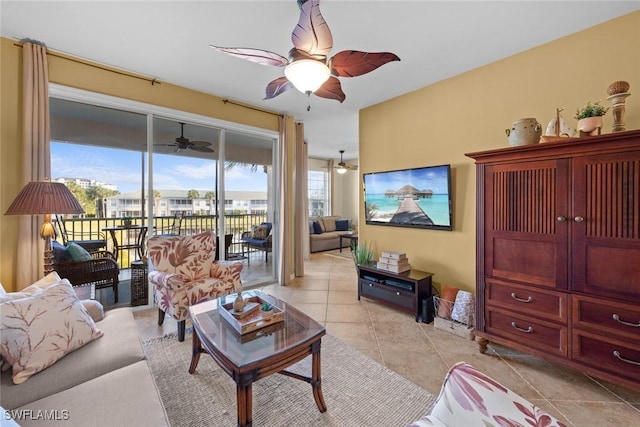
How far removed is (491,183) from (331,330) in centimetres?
198

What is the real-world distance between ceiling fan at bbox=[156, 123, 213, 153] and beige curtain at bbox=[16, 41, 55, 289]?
103 cm

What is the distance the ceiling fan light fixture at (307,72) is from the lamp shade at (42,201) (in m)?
1.99

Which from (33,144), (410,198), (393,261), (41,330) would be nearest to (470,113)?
(410,198)

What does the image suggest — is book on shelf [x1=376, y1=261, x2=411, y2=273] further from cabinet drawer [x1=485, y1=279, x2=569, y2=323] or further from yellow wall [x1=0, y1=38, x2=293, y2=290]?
yellow wall [x1=0, y1=38, x2=293, y2=290]

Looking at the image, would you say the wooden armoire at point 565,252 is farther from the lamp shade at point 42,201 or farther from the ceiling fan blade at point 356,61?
the lamp shade at point 42,201

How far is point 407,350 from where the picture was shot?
2256 mm

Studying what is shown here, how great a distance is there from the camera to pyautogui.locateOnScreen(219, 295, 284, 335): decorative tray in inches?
61.9

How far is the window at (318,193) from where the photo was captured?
8070 mm

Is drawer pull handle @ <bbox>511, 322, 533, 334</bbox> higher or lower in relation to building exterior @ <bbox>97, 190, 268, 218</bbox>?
lower

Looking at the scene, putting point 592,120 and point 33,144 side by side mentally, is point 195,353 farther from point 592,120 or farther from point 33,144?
point 592,120

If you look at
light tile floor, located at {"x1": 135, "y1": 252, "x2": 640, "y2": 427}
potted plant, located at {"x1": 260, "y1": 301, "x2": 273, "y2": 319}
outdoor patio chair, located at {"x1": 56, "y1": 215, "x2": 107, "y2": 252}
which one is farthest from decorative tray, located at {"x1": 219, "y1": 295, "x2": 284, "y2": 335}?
outdoor patio chair, located at {"x1": 56, "y1": 215, "x2": 107, "y2": 252}

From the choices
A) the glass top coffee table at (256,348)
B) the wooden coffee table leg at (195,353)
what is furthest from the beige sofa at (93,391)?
the wooden coffee table leg at (195,353)

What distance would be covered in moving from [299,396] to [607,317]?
2015 millimetres

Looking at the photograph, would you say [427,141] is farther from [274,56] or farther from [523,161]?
[274,56]
